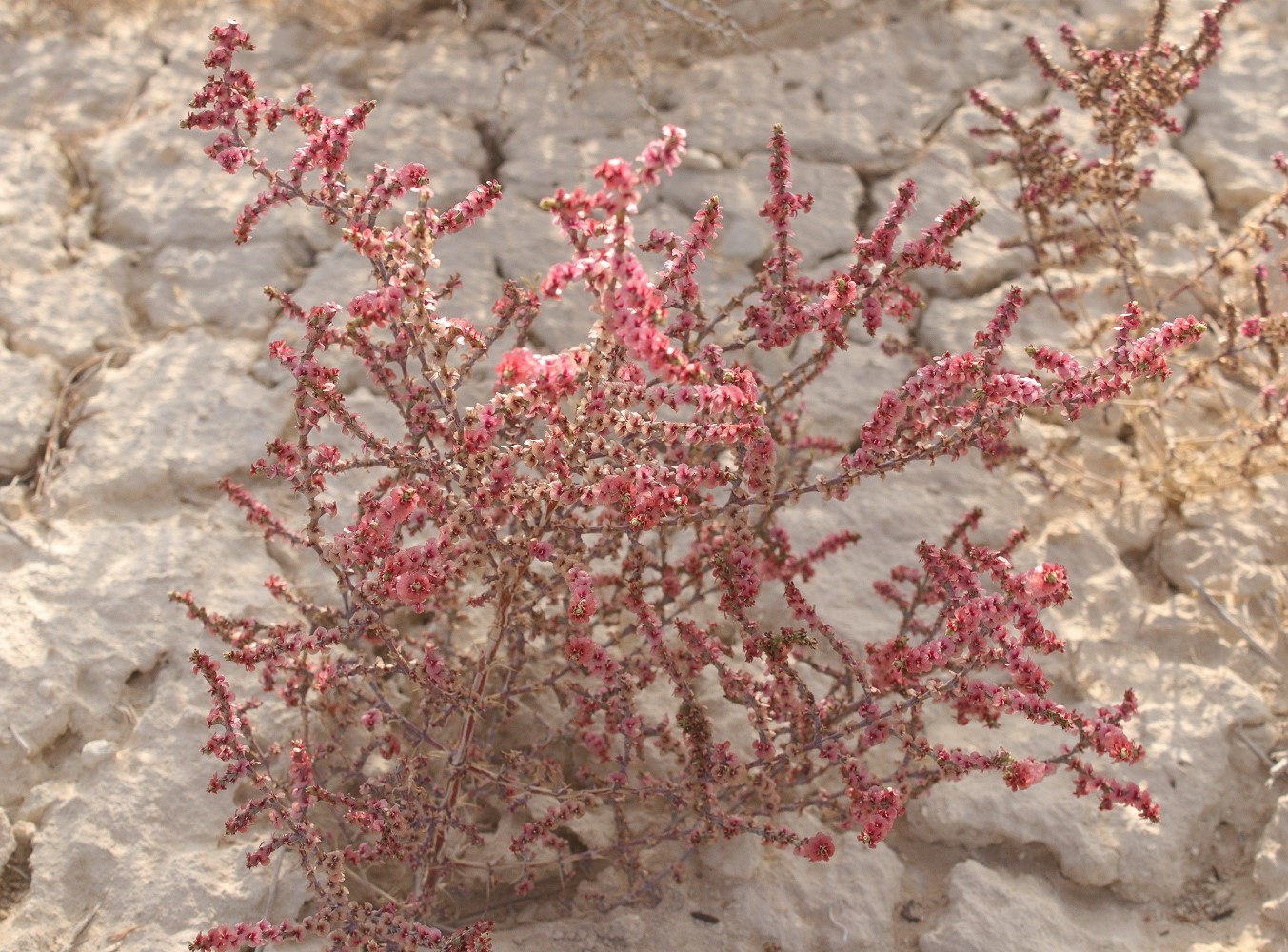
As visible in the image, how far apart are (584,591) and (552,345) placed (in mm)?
1451

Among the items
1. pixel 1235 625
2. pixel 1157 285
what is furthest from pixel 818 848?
pixel 1157 285

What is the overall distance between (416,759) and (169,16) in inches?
136

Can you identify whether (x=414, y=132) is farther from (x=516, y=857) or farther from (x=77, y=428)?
(x=516, y=857)

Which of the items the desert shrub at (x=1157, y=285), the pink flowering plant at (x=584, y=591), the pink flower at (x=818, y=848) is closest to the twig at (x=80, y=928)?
the pink flowering plant at (x=584, y=591)

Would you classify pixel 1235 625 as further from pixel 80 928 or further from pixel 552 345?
pixel 80 928

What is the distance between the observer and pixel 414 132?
409cm

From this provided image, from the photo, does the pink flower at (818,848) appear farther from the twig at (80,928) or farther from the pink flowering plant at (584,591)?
the twig at (80,928)

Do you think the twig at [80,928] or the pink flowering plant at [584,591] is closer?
the pink flowering plant at [584,591]

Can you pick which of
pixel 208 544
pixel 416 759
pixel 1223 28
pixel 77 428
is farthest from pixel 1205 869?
pixel 1223 28

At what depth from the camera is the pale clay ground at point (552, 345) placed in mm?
2520

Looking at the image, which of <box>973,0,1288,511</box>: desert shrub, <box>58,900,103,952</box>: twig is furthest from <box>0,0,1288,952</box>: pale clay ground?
<box>973,0,1288,511</box>: desert shrub

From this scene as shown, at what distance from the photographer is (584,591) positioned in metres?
2.16

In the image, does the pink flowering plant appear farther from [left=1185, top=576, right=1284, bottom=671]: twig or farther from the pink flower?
[left=1185, top=576, right=1284, bottom=671]: twig

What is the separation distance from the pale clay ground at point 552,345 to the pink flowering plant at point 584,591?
0.17m
